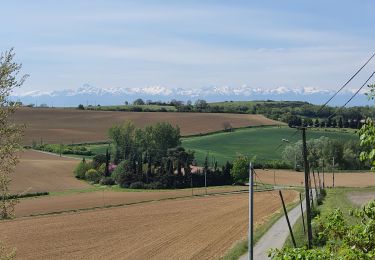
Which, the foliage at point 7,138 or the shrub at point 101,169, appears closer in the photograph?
the foliage at point 7,138

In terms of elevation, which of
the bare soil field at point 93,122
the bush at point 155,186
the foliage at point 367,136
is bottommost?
the bush at point 155,186

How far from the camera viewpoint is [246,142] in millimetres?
144625

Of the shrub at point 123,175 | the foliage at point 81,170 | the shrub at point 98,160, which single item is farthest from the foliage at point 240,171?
the foliage at point 81,170

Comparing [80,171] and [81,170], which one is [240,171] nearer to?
[81,170]

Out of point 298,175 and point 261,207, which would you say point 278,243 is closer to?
point 261,207

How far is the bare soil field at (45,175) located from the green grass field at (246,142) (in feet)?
96.3

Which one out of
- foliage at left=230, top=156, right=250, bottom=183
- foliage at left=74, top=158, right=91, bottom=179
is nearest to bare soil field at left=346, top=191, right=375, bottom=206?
foliage at left=230, top=156, right=250, bottom=183

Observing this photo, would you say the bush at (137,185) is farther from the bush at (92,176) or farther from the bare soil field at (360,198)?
the bare soil field at (360,198)

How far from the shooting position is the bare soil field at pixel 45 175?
91.5m

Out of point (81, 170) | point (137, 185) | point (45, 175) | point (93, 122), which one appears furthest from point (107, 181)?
point (93, 122)

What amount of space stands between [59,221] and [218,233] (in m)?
17.9

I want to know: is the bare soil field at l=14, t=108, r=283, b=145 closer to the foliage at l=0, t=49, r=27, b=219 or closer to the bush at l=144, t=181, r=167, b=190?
the bush at l=144, t=181, r=167, b=190

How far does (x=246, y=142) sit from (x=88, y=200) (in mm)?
74315

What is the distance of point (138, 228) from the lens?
50750 mm
